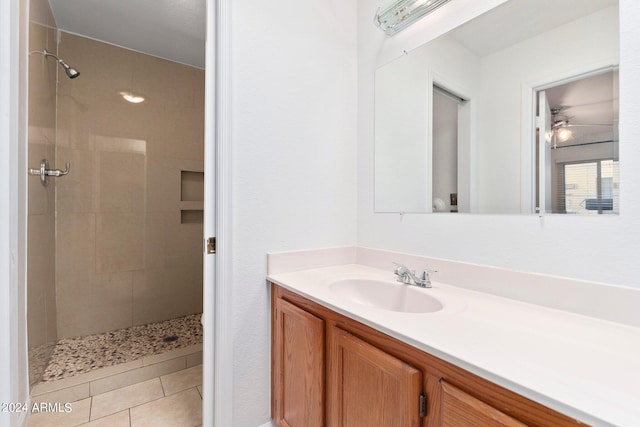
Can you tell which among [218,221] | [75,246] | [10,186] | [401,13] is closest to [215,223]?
[218,221]

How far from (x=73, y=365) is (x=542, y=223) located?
8.62 ft

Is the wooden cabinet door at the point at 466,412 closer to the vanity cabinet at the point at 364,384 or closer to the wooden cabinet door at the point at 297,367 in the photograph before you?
the vanity cabinet at the point at 364,384

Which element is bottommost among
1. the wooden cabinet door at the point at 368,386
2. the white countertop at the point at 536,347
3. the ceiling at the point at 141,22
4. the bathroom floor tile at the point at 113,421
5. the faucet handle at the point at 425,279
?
the bathroom floor tile at the point at 113,421

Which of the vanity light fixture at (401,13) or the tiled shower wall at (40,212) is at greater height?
the vanity light fixture at (401,13)

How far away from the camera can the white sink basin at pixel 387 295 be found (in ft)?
3.47

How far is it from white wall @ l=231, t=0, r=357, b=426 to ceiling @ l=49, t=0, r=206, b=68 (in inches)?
37.7

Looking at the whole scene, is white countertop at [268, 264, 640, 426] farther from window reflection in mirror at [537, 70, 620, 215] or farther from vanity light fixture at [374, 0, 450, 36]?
vanity light fixture at [374, 0, 450, 36]

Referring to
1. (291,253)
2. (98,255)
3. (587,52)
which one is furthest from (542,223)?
(98,255)

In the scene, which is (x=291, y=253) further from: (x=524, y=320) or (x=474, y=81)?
(x=474, y=81)

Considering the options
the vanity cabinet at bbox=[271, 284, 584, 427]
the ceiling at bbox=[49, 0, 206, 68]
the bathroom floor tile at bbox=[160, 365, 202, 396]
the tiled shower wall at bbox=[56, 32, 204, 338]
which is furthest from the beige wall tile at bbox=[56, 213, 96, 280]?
the vanity cabinet at bbox=[271, 284, 584, 427]

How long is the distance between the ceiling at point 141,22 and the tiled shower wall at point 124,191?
0.13m

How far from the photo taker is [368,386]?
0.80m

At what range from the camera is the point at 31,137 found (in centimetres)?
135

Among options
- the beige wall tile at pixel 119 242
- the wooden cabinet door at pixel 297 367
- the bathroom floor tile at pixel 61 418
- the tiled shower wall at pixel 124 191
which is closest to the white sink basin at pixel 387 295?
the wooden cabinet door at pixel 297 367
